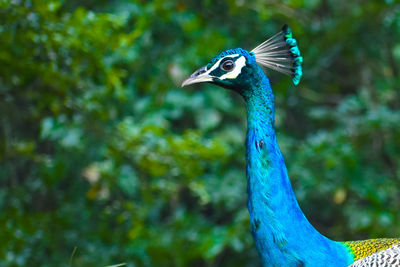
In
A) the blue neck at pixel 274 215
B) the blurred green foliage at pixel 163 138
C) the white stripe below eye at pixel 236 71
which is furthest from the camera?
the blurred green foliage at pixel 163 138

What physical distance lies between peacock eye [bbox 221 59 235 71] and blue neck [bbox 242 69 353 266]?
0.50 ft

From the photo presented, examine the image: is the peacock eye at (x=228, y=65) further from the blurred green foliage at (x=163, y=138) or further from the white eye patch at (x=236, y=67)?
the blurred green foliage at (x=163, y=138)

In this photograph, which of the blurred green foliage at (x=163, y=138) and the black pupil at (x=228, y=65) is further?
the blurred green foliage at (x=163, y=138)

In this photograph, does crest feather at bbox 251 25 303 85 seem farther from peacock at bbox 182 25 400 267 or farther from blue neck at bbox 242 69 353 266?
blue neck at bbox 242 69 353 266

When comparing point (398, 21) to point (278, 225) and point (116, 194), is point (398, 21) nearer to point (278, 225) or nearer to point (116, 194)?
point (116, 194)

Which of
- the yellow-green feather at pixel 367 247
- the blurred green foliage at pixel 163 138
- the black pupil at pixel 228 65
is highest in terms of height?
the blurred green foliage at pixel 163 138

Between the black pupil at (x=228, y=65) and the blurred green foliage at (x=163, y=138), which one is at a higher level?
the blurred green foliage at (x=163, y=138)

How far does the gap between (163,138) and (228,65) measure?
118 centimetres

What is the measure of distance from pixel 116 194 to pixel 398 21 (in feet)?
5.97

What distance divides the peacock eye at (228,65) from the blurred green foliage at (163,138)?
3.01ft

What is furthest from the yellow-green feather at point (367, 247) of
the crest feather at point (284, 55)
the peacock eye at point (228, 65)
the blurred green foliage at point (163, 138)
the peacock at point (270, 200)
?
the blurred green foliage at point (163, 138)

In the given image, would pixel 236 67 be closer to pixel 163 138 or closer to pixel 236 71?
pixel 236 71

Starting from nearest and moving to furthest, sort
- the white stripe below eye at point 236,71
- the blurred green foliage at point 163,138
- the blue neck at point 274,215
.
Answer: the blue neck at point 274,215
the white stripe below eye at point 236,71
the blurred green foliage at point 163,138

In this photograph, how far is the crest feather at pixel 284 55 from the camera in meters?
1.82
